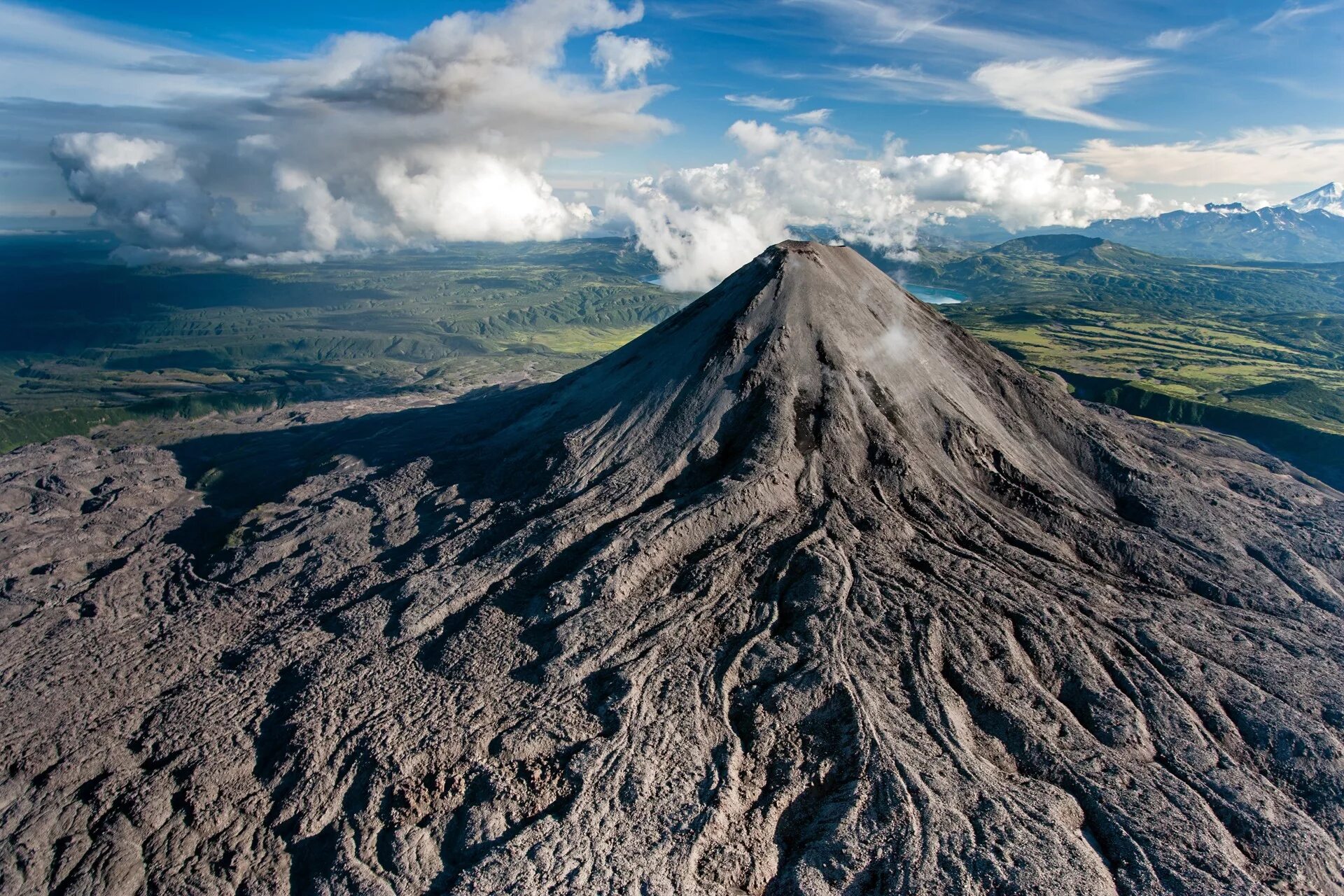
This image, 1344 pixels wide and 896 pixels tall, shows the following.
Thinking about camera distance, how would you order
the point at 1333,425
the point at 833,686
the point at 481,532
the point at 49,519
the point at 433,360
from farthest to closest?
the point at 433,360
the point at 1333,425
the point at 49,519
the point at 481,532
the point at 833,686

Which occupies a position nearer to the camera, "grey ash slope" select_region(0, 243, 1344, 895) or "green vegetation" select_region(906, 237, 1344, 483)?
"grey ash slope" select_region(0, 243, 1344, 895)

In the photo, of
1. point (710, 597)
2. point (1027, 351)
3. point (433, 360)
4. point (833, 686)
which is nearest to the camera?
point (833, 686)

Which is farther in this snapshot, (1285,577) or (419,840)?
(1285,577)

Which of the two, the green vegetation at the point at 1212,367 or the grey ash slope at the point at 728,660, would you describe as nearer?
the grey ash slope at the point at 728,660

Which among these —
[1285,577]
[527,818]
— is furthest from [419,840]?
[1285,577]

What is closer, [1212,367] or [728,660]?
[728,660]

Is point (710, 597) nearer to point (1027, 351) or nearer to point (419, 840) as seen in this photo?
point (419, 840)

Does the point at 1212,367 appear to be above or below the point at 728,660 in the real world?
above

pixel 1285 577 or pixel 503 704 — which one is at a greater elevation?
pixel 1285 577
